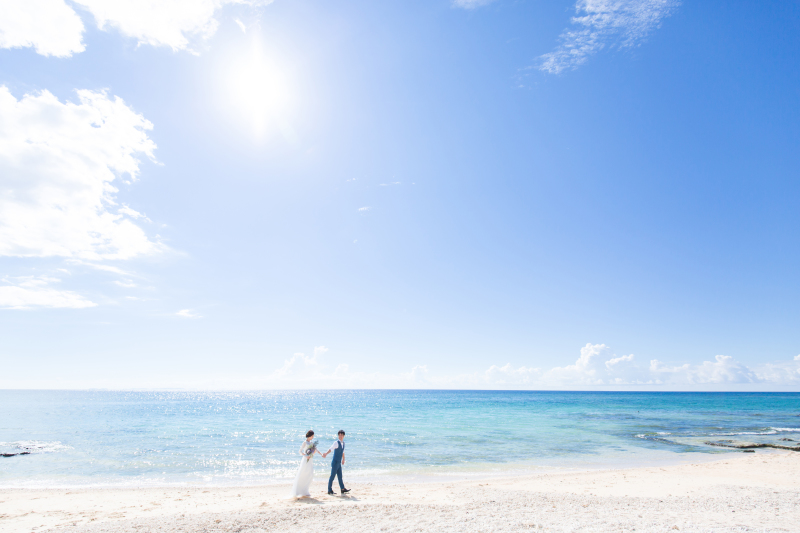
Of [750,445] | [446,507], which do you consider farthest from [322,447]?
[750,445]

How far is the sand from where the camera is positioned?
9.00 meters

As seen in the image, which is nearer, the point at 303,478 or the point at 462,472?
the point at 303,478

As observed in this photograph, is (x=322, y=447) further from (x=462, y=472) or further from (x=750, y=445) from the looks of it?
(x=750, y=445)

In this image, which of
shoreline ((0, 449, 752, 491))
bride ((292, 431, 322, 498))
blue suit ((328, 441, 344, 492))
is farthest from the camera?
shoreline ((0, 449, 752, 491))

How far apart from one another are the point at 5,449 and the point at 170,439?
357 inches

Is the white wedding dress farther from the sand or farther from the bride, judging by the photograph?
the sand

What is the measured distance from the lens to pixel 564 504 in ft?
35.8

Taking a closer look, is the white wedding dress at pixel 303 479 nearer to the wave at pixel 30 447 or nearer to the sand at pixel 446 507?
the sand at pixel 446 507

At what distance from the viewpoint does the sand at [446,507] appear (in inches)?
354

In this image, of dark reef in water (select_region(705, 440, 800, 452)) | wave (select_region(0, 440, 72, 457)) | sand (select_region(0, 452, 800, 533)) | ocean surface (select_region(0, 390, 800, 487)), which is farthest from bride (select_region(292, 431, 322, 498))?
dark reef in water (select_region(705, 440, 800, 452))

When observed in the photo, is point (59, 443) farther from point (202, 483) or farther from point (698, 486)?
point (698, 486)

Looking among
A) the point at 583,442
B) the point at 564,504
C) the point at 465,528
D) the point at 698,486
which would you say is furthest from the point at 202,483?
the point at 583,442

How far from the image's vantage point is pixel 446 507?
10.5 meters

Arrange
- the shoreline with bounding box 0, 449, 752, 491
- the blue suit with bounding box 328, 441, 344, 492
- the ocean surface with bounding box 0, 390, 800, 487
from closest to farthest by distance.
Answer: the blue suit with bounding box 328, 441, 344, 492 → the shoreline with bounding box 0, 449, 752, 491 → the ocean surface with bounding box 0, 390, 800, 487
